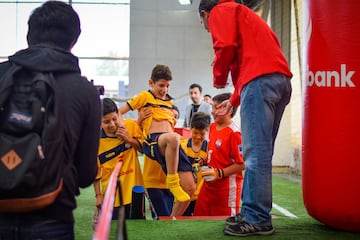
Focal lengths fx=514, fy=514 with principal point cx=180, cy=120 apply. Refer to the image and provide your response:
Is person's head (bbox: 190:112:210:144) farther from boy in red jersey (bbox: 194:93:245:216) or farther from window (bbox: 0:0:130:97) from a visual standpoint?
window (bbox: 0:0:130:97)

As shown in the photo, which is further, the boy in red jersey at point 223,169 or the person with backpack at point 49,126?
the boy in red jersey at point 223,169

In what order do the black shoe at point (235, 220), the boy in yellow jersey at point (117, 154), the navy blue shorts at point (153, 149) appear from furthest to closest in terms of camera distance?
the navy blue shorts at point (153, 149), the boy in yellow jersey at point (117, 154), the black shoe at point (235, 220)

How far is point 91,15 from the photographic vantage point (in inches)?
629

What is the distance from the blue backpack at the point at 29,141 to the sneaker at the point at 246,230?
56.8 inches

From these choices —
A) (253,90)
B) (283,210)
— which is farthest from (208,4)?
(283,210)

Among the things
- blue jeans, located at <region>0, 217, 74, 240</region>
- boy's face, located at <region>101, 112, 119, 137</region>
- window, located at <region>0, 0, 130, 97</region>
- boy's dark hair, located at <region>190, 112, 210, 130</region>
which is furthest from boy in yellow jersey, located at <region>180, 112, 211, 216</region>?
window, located at <region>0, 0, 130, 97</region>

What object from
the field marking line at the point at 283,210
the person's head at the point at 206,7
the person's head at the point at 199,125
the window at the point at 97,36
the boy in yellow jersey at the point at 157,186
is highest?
the window at the point at 97,36

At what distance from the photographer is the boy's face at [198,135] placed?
4.90 meters

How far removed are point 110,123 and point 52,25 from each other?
1.96 meters

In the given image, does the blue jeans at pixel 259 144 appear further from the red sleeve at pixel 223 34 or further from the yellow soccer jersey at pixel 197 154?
the yellow soccer jersey at pixel 197 154

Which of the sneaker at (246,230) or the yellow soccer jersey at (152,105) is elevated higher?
the yellow soccer jersey at (152,105)

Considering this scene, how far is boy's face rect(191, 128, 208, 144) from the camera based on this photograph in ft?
16.1

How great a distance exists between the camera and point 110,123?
3.63 metres

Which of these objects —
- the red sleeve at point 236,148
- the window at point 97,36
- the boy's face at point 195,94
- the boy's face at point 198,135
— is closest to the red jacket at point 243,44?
the red sleeve at point 236,148
